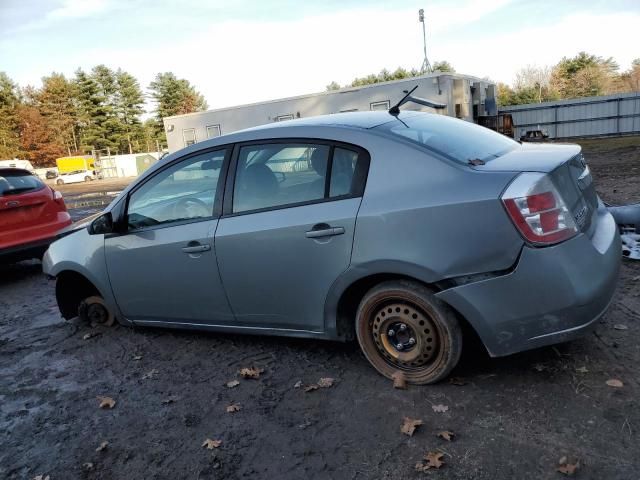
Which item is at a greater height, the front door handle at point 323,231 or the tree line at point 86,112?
the tree line at point 86,112

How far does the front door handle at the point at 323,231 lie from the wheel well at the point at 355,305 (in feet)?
1.08

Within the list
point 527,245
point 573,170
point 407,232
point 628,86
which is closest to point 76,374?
point 407,232

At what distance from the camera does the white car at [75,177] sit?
46.7 meters

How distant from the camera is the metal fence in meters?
27.6

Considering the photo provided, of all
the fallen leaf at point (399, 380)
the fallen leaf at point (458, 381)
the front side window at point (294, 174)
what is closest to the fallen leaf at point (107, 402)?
the front side window at point (294, 174)

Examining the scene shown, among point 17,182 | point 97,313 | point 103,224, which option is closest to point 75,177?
point 17,182

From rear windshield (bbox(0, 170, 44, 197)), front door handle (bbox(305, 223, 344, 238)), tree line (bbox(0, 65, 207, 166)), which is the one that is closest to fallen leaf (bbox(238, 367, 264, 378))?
front door handle (bbox(305, 223, 344, 238))

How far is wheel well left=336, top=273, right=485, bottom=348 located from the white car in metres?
49.0

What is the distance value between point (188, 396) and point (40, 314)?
10.5 ft

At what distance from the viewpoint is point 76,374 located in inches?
160

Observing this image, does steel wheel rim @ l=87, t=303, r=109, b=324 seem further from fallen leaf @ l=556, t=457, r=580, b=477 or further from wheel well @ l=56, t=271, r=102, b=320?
fallen leaf @ l=556, t=457, r=580, b=477

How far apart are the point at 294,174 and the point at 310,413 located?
1.52 meters

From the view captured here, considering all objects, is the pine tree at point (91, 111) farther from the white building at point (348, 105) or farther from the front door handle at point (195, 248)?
the front door handle at point (195, 248)

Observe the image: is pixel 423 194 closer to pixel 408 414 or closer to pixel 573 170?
pixel 573 170
